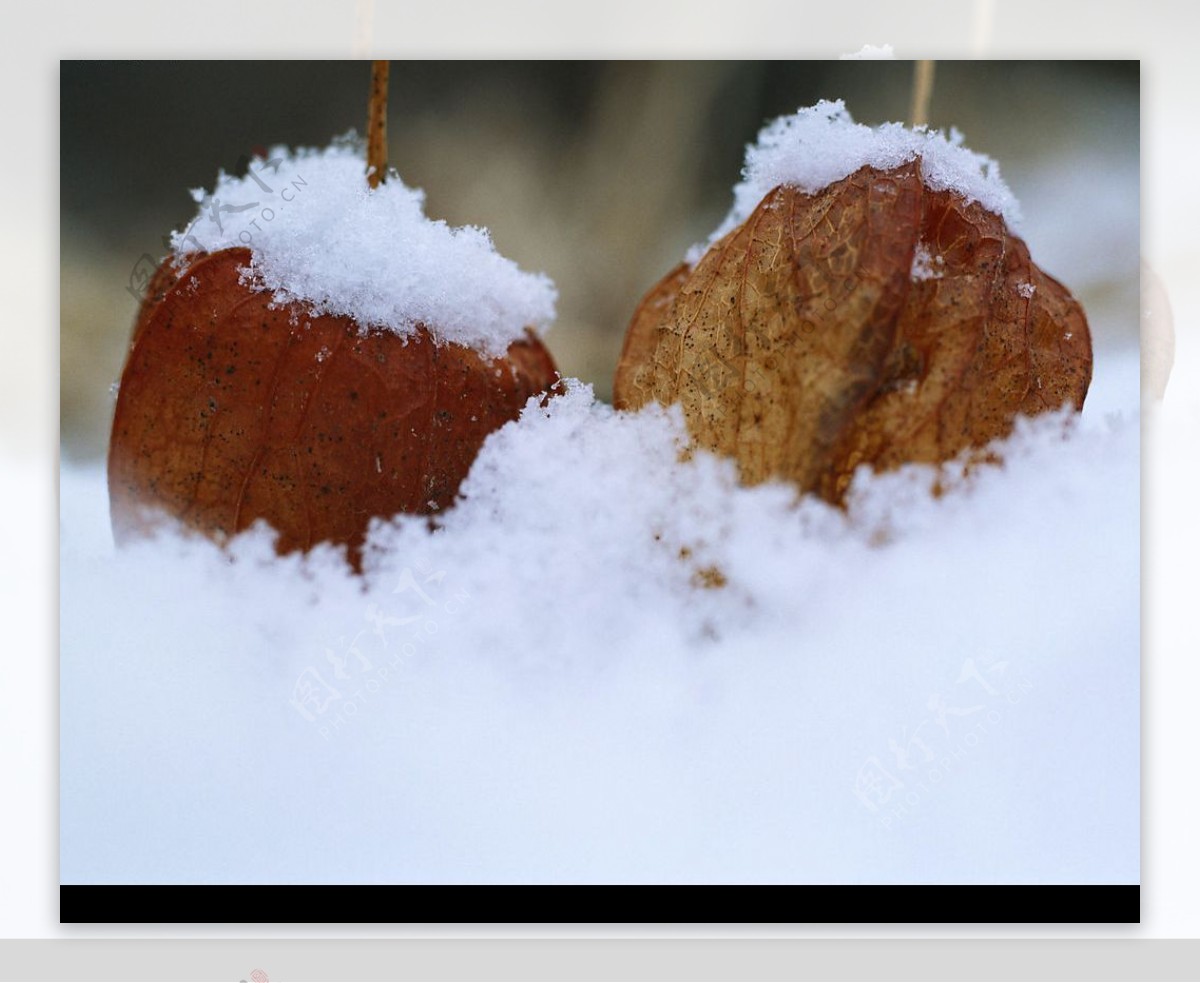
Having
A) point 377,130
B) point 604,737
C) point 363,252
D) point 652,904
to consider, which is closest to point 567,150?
point 377,130

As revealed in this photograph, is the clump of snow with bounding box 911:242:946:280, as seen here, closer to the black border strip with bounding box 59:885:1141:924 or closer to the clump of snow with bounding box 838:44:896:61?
the clump of snow with bounding box 838:44:896:61

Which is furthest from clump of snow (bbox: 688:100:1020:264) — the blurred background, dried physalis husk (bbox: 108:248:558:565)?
dried physalis husk (bbox: 108:248:558:565)

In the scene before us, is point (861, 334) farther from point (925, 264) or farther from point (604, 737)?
point (604, 737)

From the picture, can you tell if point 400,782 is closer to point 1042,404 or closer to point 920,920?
point 920,920

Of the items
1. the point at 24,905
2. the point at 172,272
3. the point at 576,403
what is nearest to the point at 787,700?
the point at 576,403

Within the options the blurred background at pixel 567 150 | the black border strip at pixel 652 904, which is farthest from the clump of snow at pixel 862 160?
the black border strip at pixel 652 904
